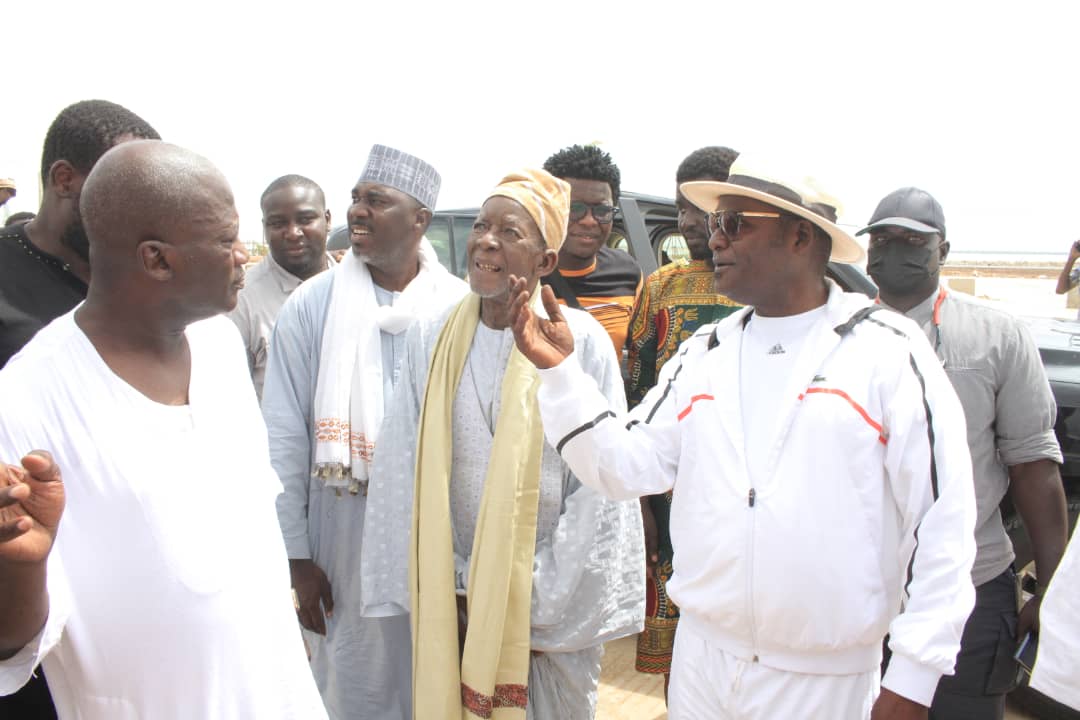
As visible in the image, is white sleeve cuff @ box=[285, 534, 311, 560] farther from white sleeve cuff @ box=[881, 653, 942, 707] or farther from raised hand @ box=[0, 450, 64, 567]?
white sleeve cuff @ box=[881, 653, 942, 707]

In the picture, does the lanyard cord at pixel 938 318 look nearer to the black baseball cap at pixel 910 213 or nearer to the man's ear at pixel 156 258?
the black baseball cap at pixel 910 213

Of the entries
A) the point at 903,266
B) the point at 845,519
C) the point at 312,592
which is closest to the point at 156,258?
the point at 845,519

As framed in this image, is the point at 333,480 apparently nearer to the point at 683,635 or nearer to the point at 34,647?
the point at 683,635

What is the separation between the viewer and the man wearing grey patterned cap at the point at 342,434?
312 centimetres

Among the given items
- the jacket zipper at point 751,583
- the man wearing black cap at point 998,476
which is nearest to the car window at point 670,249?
the man wearing black cap at point 998,476

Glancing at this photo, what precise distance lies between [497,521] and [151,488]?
1.17 m

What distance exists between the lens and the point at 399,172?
346 cm

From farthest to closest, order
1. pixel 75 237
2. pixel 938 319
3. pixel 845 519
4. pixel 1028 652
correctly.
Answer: pixel 938 319 < pixel 1028 652 < pixel 75 237 < pixel 845 519

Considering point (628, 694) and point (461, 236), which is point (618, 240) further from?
point (628, 694)

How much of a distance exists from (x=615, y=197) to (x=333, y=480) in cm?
208

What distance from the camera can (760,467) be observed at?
7.06 ft

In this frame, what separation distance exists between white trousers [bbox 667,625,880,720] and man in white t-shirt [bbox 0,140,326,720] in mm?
1020

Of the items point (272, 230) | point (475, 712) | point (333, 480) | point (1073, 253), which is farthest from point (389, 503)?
point (1073, 253)

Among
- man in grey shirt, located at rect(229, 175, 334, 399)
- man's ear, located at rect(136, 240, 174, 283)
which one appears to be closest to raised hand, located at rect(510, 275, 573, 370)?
man's ear, located at rect(136, 240, 174, 283)
